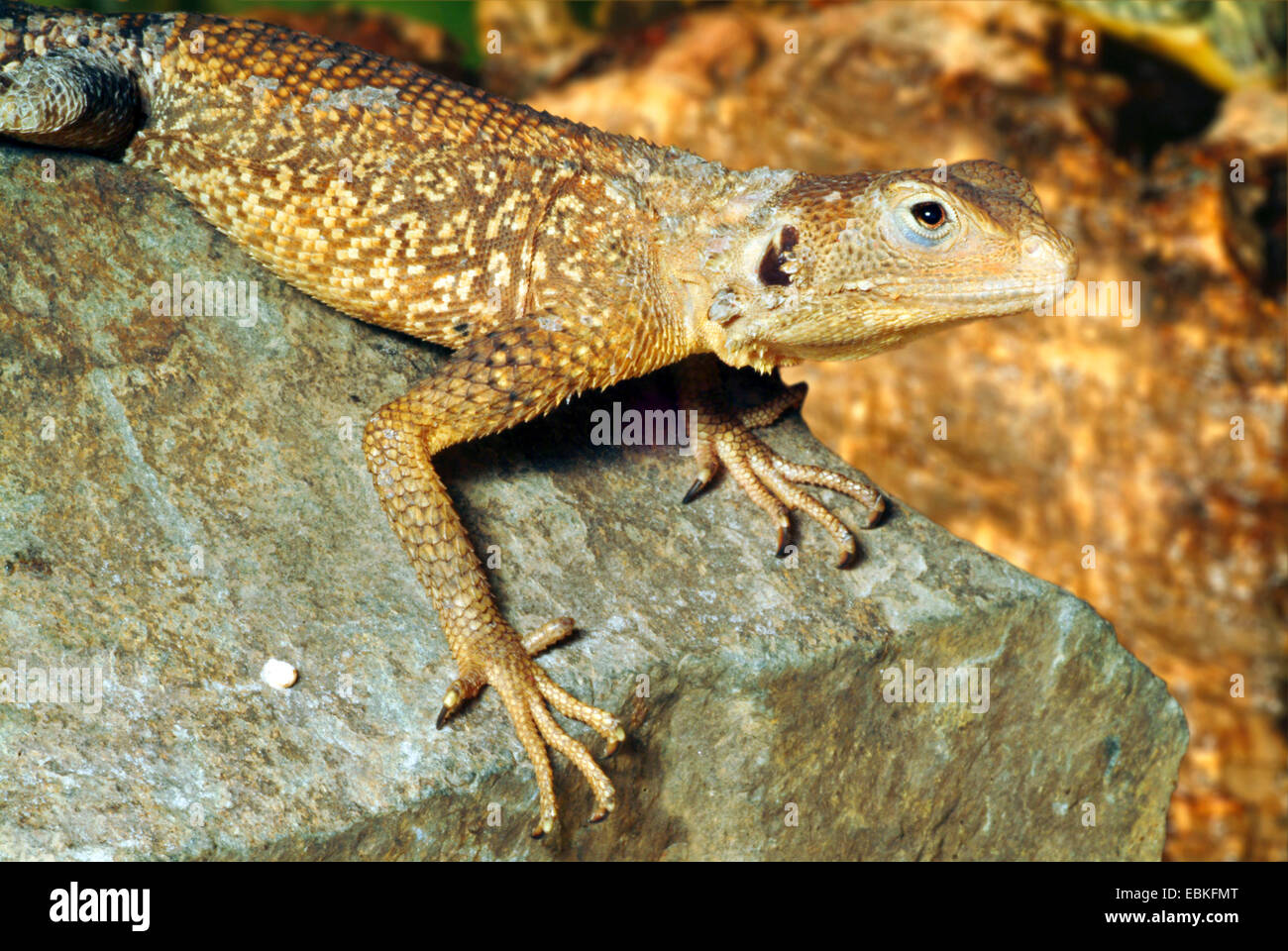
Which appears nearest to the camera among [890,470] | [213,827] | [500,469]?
[213,827]

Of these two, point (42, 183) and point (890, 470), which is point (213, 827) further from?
point (890, 470)

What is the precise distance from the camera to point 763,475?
5508mm

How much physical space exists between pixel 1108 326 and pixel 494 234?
20.1 ft

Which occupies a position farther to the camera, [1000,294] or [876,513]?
[876,513]

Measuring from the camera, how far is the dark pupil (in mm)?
4555

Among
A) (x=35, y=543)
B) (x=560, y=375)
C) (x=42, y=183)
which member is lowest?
(x=35, y=543)

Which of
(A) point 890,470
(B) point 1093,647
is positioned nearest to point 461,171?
(B) point 1093,647

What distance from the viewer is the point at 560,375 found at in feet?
15.6

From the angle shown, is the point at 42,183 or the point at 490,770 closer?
the point at 490,770

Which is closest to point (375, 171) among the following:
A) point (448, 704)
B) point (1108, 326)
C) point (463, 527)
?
point (463, 527)

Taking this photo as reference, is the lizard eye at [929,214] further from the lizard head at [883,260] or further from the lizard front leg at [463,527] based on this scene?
the lizard front leg at [463,527]

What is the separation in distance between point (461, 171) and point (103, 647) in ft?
7.15

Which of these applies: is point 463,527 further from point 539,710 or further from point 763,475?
point 763,475

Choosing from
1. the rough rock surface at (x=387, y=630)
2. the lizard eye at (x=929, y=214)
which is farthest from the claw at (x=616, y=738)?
the lizard eye at (x=929, y=214)
